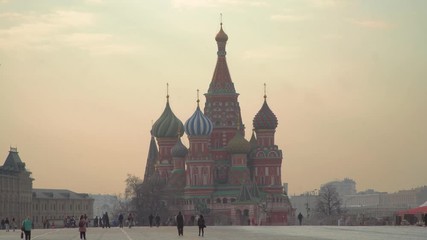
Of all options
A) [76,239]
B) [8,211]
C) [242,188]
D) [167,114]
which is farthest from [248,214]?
[76,239]

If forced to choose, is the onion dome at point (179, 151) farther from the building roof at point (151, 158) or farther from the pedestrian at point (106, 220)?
the pedestrian at point (106, 220)

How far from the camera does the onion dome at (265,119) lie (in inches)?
6142

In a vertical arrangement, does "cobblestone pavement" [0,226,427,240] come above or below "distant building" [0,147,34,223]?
below

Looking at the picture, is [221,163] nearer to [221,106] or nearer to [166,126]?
[221,106]

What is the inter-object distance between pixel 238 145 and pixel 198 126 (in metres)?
6.03

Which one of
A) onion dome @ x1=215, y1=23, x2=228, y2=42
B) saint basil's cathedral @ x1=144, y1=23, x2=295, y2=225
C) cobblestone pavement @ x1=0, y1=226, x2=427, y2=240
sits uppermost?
onion dome @ x1=215, y1=23, x2=228, y2=42

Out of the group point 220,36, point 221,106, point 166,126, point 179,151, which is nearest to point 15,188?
point 166,126

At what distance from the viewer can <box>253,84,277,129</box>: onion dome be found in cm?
15600

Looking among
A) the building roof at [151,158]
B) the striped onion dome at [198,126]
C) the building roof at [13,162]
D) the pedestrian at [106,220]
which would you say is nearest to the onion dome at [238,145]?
the striped onion dome at [198,126]

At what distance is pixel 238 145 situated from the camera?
150750 millimetres

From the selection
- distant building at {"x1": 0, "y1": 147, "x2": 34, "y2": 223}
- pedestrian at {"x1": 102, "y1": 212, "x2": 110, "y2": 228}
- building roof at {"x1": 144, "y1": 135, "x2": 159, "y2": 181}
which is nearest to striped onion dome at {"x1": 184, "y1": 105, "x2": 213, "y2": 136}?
building roof at {"x1": 144, "y1": 135, "x2": 159, "y2": 181}

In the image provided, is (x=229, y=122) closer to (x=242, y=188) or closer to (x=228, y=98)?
(x=228, y=98)

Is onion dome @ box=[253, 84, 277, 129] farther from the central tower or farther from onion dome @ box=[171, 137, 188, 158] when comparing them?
onion dome @ box=[171, 137, 188, 158]

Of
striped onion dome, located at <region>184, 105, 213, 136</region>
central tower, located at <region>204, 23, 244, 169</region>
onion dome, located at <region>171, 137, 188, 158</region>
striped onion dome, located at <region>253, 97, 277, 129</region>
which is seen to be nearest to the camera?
striped onion dome, located at <region>184, 105, 213, 136</region>
